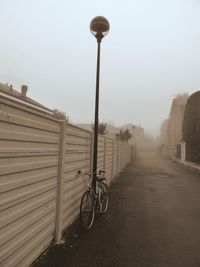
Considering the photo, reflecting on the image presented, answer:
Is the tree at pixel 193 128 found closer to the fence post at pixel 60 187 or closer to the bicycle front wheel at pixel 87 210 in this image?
the bicycle front wheel at pixel 87 210

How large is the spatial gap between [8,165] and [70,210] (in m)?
3.07

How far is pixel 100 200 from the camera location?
7094mm

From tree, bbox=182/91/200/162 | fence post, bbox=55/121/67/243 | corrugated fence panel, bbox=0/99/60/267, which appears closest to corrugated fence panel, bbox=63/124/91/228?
fence post, bbox=55/121/67/243

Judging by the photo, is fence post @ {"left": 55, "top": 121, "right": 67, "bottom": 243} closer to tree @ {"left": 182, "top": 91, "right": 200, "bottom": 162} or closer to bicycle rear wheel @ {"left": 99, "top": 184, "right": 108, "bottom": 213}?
bicycle rear wheel @ {"left": 99, "top": 184, "right": 108, "bottom": 213}

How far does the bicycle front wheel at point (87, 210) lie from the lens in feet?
19.3

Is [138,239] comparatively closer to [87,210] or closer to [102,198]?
[87,210]

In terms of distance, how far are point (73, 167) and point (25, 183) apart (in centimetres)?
239

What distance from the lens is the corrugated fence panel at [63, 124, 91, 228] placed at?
551cm

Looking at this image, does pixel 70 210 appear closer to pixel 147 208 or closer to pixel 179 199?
pixel 147 208

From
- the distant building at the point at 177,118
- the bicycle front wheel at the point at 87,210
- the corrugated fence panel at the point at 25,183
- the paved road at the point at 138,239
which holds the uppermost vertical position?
the distant building at the point at 177,118

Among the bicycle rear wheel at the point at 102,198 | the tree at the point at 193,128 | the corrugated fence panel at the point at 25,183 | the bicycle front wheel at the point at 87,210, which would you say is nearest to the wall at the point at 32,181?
the corrugated fence panel at the point at 25,183

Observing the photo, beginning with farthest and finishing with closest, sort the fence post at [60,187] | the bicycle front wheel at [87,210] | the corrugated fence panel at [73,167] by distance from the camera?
the bicycle front wheel at [87,210]
the corrugated fence panel at [73,167]
the fence post at [60,187]

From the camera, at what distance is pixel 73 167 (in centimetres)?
598

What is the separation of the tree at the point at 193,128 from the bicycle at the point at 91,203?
62.8 ft
